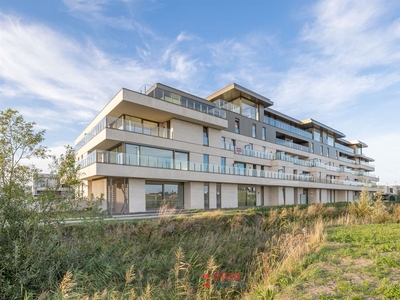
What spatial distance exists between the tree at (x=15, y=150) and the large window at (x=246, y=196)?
2241 cm

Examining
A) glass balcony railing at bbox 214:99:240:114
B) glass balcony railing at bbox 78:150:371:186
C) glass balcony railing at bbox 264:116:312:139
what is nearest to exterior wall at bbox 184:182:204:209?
glass balcony railing at bbox 78:150:371:186

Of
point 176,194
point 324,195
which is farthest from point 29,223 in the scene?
point 324,195

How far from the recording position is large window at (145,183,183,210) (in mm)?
20156

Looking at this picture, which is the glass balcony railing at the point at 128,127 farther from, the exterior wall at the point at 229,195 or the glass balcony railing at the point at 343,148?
the glass balcony railing at the point at 343,148

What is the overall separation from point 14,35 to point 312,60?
1413cm

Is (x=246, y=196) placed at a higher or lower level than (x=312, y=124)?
lower

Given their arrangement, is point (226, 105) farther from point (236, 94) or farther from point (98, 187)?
point (98, 187)

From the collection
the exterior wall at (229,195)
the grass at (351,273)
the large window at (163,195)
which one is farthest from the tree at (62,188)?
the exterior wall at (229,195)

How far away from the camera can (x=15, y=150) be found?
791cm

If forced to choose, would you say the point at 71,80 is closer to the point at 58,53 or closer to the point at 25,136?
the point at 58,53

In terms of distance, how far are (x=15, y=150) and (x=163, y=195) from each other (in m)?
14.2

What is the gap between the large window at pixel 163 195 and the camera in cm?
2016

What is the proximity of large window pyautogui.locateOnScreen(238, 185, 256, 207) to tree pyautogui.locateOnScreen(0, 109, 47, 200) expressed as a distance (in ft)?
73.5

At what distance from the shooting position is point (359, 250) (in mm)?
6629
